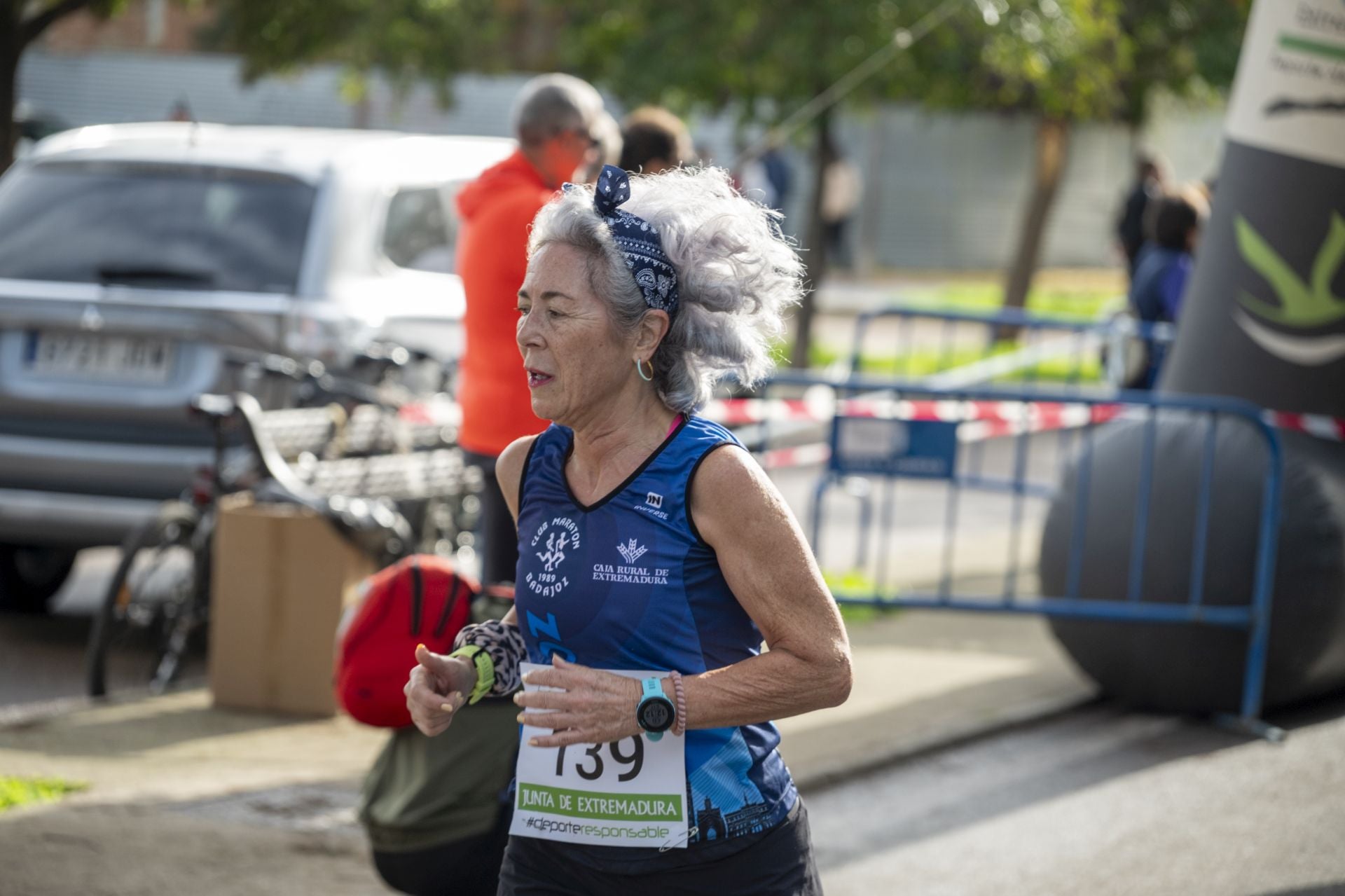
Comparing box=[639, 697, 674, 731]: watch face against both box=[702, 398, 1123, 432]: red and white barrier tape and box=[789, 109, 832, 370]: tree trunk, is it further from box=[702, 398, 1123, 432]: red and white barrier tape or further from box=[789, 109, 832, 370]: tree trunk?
box=[789, 109, 832, 370]: tree trunk

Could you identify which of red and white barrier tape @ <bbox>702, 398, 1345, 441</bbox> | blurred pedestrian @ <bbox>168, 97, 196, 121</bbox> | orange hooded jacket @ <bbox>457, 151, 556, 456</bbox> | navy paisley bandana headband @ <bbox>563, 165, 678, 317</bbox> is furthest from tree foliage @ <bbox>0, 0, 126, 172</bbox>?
navy paisley bandana headband @ <bbox>563, 165, 678, 317</bbox>

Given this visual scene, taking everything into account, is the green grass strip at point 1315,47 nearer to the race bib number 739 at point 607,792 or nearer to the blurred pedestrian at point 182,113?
the blurred pedestrian at point 182,113

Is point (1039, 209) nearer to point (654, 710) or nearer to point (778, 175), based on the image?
point (778, 175)

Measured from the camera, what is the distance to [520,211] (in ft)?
17.6

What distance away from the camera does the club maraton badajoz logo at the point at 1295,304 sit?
698cm

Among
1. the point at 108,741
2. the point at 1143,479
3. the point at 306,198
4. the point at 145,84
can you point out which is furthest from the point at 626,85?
the point at 145,84

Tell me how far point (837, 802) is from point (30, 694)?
3.07 metres

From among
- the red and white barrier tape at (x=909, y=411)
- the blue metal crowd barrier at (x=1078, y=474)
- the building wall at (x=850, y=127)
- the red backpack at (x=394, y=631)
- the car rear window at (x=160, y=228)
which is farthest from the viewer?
the building wall at (x=850, y=127)

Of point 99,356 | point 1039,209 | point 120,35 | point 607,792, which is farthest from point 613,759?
point 120,35

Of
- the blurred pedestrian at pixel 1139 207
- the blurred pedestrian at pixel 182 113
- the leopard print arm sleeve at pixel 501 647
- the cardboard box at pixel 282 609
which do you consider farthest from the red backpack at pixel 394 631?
the blurred pedestrian at pixel 1139 207

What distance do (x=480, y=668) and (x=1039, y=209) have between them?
18688 millimetres

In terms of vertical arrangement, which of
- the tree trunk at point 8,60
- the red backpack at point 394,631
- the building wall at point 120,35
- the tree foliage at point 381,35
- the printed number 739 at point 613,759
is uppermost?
the building wall at point 120,35

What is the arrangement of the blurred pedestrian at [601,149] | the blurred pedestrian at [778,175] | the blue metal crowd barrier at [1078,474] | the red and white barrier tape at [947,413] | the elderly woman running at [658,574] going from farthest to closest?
the blurred pedestrian at [778,175] < the red and white barrier tape at [947,413] < the blue metal crowd barrier at [1078,474] < the blurred pedestrian at [601,149] < the elderly woman running at [658,574]

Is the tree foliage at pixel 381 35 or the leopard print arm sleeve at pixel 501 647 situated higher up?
the tree foliage at pixel 381 35
